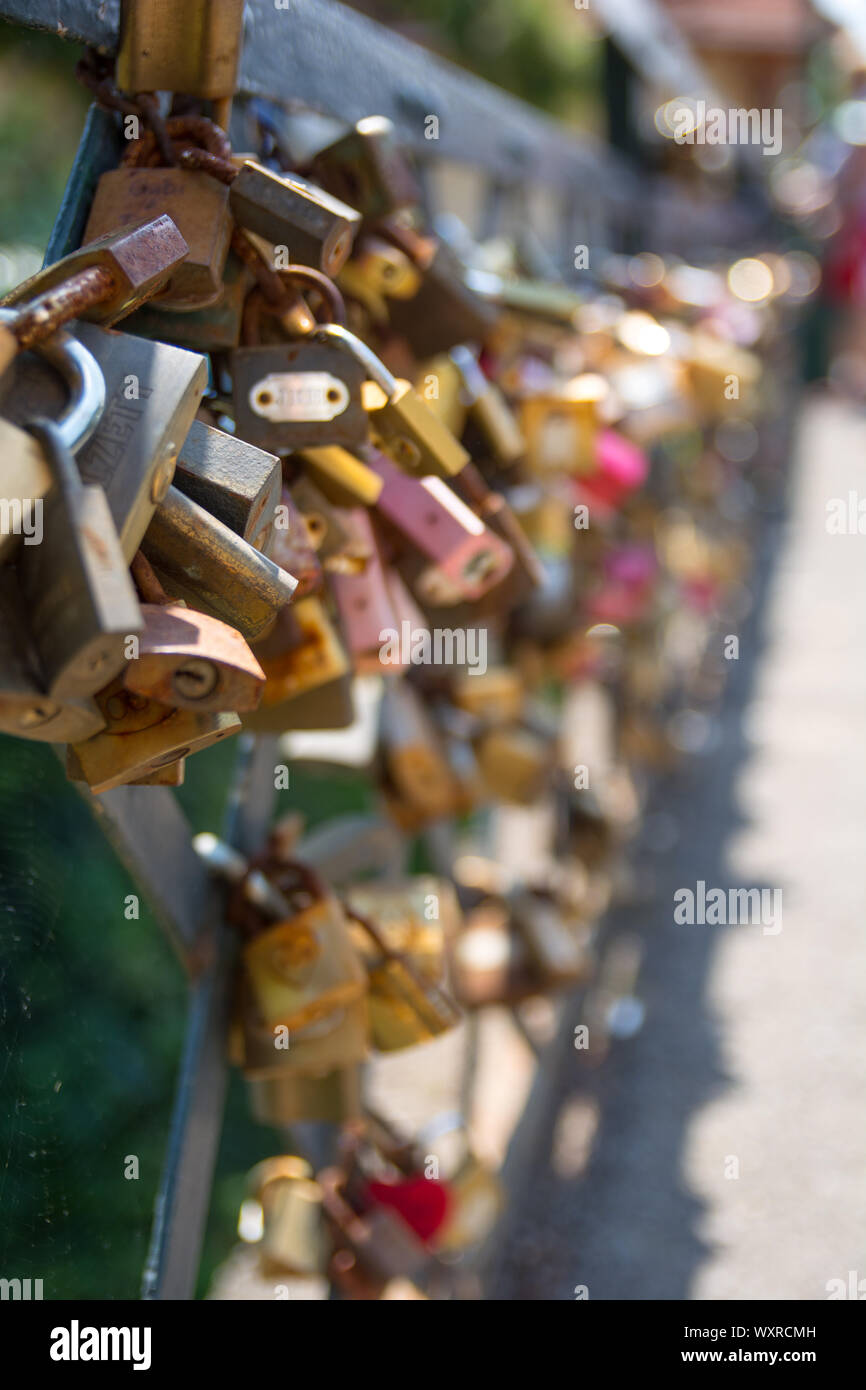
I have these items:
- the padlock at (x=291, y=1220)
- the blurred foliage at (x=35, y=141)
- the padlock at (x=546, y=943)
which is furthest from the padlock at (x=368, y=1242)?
the blurred foliage at (x=35, y=141)

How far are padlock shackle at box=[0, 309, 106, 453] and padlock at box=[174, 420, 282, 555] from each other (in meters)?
0.08

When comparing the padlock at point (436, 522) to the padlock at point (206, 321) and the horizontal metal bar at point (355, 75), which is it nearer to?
the padlock at point (206, 321)

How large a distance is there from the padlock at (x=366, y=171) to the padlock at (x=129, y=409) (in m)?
0.42

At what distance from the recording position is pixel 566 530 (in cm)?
177

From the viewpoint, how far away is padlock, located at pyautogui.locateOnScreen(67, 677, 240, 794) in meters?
0.70

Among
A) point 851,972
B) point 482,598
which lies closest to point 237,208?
point 482,598

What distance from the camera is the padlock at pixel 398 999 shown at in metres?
1.23

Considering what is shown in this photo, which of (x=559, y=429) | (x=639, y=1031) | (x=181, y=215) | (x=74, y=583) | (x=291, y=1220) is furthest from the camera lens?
(x=639, y=1031)

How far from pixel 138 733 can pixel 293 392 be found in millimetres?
259

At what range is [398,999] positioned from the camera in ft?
4.05

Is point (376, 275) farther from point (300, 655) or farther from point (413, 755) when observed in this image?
point (413, 755)

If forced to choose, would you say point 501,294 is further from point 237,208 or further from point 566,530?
point 237,208

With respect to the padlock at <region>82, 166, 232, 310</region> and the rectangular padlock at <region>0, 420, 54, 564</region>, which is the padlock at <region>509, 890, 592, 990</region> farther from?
the rectangular padlock at <region>0, 420, 54, 564</region>

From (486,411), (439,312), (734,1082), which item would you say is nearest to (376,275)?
(439,312)
